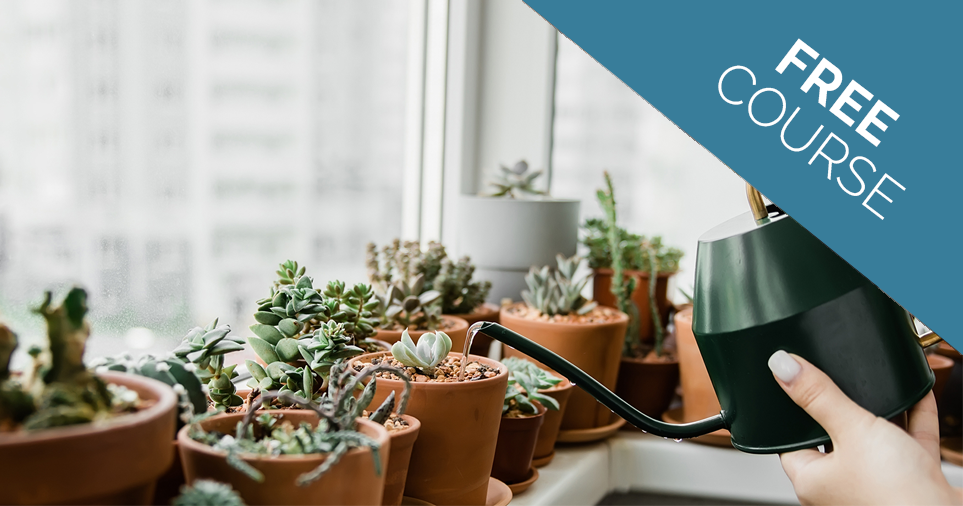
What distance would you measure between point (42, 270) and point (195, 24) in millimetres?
320

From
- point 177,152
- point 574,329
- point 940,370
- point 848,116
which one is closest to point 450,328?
point 574,329

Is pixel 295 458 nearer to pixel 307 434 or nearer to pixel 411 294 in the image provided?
pixel 307 434

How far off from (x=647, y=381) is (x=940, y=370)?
0.39m

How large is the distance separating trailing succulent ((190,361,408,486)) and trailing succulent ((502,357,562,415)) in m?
0.27

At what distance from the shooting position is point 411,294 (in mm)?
863

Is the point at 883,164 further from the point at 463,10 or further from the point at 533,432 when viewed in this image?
the point at 463,10

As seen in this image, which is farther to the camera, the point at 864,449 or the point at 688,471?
the point at 688,471

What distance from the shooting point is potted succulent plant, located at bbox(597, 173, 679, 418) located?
1.06 m

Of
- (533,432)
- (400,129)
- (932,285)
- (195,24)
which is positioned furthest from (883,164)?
(400,129)

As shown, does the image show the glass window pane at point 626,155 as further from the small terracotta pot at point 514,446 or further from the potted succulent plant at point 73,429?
the potted succulent plant at point 73,429

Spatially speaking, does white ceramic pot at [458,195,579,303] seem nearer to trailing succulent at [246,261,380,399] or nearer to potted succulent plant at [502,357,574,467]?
potted succulent plant at [502,357,574,467]

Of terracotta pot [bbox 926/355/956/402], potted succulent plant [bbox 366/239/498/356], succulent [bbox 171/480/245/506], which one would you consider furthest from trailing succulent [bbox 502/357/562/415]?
terracotta pot [bbox 926/355/956/402]

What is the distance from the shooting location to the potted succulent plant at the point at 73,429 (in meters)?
0.33

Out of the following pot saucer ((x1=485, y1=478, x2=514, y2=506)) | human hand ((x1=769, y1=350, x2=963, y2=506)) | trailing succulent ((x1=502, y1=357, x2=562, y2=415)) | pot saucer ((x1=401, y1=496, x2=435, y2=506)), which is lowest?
pot saucer ((x1=485, y1=478, x2=514, y2=506))
